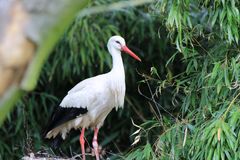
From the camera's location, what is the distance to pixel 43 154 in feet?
14.5

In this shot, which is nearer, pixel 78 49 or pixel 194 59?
pixel 194 59

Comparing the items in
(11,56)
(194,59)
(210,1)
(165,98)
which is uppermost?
(11,56)

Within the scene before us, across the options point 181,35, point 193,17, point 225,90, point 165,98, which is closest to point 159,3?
point 181,35

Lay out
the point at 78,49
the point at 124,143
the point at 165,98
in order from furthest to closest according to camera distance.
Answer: the point at 124,143 < the point at 165,98 < the point at 78,49

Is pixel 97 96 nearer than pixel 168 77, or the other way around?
pixel 168 77

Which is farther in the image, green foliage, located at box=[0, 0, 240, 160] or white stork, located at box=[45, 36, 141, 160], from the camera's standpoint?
white stork, located at box=[45, 36, 141, 160]

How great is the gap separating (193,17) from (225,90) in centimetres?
148

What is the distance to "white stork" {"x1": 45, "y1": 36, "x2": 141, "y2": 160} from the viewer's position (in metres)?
4.43

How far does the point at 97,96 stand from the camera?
4.46 m

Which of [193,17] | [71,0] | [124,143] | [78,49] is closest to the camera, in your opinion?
[71,0]

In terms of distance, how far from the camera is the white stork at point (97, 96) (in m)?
4.43

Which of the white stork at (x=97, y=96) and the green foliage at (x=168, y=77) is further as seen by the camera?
the white stork at (x=97, y=96)

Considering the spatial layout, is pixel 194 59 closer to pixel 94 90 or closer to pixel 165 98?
pixel 94 90

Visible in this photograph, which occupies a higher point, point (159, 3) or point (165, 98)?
point (159, 3)
